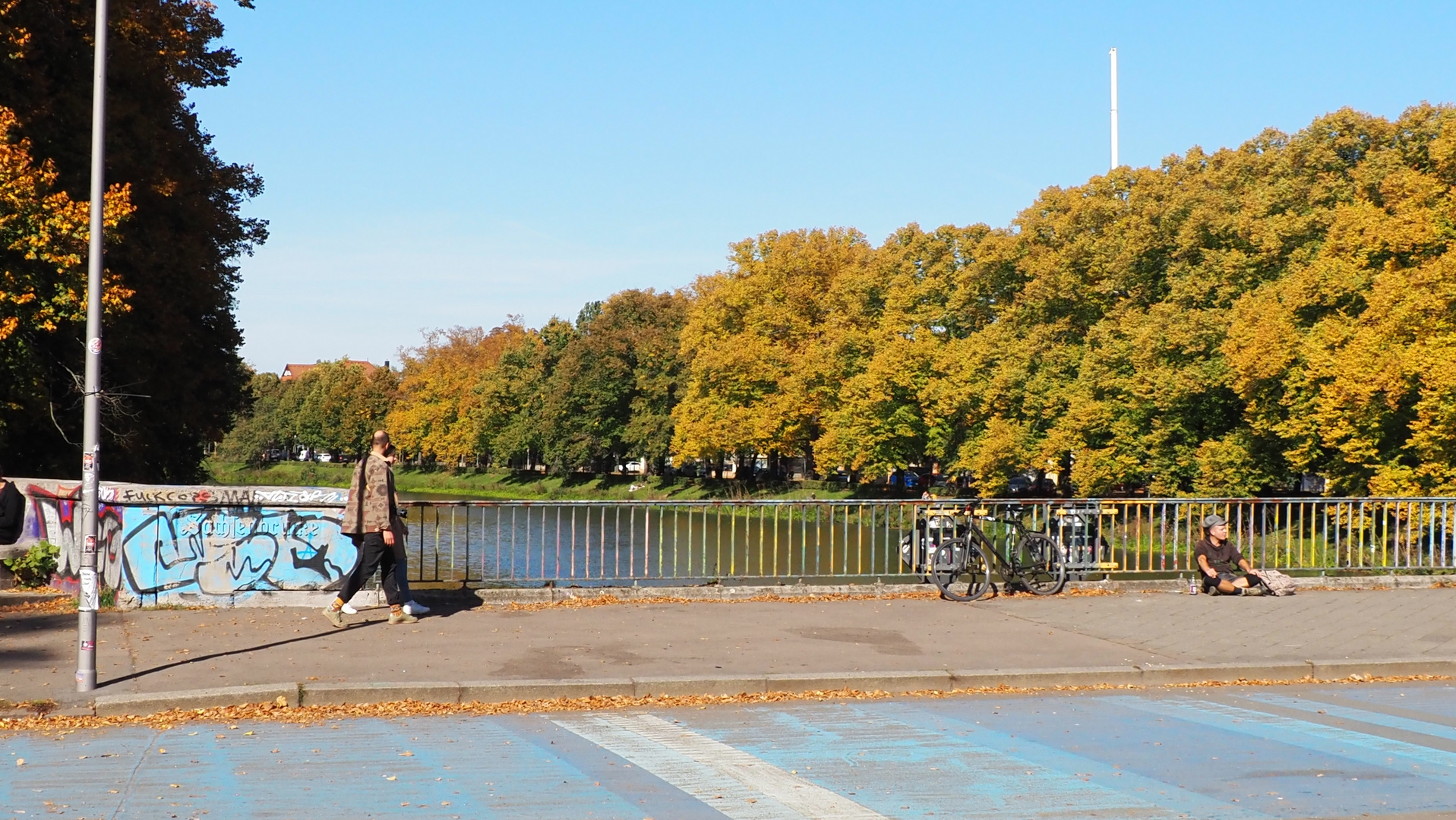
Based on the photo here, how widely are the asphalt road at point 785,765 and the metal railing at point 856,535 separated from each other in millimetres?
6159

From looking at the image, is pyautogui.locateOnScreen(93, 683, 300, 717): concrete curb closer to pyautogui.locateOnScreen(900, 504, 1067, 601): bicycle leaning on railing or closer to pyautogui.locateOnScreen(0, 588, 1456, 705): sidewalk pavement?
pyautogui.locateOnScreen(0, 588, 1456, 705): sidewalk pavement

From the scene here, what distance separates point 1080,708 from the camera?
9.71 m

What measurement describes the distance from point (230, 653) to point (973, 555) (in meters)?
8.29

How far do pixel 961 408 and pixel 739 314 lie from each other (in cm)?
1825

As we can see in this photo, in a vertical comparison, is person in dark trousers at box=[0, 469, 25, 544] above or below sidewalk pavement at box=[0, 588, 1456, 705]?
above

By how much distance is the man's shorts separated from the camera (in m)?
15.9

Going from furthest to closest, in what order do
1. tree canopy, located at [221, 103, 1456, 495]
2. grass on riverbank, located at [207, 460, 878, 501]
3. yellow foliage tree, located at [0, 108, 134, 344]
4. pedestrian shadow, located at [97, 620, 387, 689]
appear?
grass on riverbank, located at [207, 460, 878, 501], tree canopy, located at [221, 103, 1456, 495], yellow foliage tree, located at [0, 108, 134, 344], pedestrian shadow, located at [97, 620, 387, 689]

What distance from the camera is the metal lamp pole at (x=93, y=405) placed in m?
9.21

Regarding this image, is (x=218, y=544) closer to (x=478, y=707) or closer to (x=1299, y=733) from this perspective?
(x=478, y=707)

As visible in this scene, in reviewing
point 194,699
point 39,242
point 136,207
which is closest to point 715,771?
point 194,699

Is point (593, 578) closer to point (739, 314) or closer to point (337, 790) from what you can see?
point (337, 790)


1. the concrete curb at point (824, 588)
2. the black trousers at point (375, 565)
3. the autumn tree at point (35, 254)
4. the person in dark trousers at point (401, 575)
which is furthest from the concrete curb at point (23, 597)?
the autumn tree at point (35, 254)

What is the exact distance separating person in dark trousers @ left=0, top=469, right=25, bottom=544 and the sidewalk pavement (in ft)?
2.82

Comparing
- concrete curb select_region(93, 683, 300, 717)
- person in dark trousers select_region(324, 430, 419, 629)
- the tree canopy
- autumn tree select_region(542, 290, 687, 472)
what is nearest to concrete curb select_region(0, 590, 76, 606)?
person in dark trousers select_region(324, 430, 419, 629)
